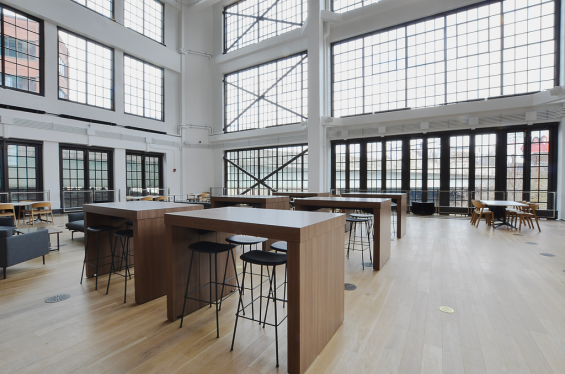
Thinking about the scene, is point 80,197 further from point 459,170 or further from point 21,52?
point 459,170

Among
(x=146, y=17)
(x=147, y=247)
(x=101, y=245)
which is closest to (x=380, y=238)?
(x=147, y=247)

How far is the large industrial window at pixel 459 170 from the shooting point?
9.84 metres

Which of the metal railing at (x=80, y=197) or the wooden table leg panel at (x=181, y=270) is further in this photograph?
the metal railing at (x=80, y=197)

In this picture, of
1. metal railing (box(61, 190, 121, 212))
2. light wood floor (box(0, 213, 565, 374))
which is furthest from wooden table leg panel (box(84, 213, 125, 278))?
metal railing (box(61, 190, 121, 212))

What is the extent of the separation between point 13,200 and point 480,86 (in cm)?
1574

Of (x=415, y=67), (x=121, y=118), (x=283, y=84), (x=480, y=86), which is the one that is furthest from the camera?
(x=283, y=84)

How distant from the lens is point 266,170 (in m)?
14.0

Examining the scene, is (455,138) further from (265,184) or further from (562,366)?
(562,366)

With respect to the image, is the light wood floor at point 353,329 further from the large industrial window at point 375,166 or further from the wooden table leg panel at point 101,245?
the large industrial window at point 375,166

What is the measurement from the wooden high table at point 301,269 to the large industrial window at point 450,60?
1007cm

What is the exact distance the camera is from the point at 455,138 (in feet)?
32.8

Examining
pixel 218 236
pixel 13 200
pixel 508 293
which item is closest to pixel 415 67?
pixel 508 293

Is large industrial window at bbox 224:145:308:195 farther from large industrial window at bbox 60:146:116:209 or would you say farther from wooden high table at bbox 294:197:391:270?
wooden high table at bbox 294:197:391:270

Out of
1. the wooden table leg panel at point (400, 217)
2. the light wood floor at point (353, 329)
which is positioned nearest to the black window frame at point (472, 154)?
the wooden table leg panel at point (400, 217)
